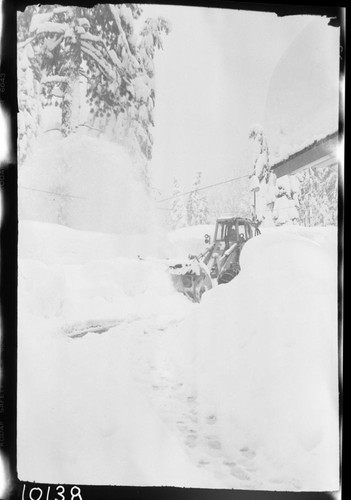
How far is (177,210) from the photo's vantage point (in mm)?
943

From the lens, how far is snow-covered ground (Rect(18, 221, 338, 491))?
2.99ft

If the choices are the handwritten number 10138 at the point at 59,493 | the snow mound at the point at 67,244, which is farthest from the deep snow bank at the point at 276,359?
the handwritten number 10138 at the point at 59,493

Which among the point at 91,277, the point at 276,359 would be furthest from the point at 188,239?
the point at 276,359

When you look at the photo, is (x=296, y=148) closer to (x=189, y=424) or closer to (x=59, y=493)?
(x=189, y=424)

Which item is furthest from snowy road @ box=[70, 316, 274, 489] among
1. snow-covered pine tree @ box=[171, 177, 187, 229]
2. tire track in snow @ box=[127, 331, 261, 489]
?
snow-covered pine tree @ box=[171, 177, 187, 229]

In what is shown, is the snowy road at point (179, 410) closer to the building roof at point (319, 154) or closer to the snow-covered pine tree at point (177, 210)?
the snow-covered pine tree at point (177, 210)

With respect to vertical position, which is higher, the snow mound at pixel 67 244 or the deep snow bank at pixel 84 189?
the deep snow bank at pixel 84 189

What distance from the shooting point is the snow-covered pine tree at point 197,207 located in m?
0.94

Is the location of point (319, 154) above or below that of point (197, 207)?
above

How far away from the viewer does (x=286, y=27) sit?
37.0 inches

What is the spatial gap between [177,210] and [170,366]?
0.37m

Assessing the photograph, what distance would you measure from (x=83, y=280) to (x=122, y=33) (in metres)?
0.60

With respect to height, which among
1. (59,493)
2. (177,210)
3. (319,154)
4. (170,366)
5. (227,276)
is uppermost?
(319,154)

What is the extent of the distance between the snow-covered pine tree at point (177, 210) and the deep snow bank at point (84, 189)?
0.05 m
